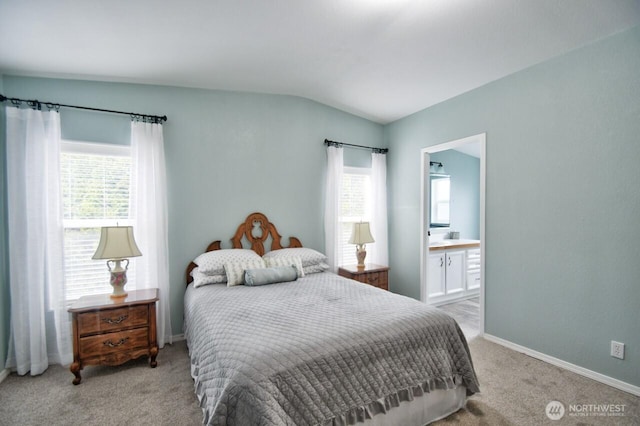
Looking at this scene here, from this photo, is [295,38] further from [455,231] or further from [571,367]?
[455,231]

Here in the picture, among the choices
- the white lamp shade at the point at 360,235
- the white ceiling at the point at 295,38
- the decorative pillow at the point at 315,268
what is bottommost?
the decorative pillow at the point at 315,268

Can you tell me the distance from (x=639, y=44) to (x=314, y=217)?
10.9 feet

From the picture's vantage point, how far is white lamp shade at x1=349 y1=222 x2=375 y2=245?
392cm

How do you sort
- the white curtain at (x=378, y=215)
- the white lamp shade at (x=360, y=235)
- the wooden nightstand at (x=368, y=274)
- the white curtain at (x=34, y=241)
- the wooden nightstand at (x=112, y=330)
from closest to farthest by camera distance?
the wooden nightstand at (x=112, y=330)
the white curtain at (x=34, y=241)
the wooden nightstand at (x=368, y=274)
the white lamp shade at (x=360, y=235)
the white curtain at (x=378, y=215)

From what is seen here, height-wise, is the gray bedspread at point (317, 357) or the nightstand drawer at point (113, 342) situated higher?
the gray bedspread at point (317, 357)

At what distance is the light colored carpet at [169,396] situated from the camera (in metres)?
2.00

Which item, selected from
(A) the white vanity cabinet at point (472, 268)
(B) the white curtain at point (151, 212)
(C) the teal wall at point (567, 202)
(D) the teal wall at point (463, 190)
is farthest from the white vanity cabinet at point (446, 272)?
(B) the white curtain at point (151, 212)

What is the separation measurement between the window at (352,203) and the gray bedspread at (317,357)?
1867mm

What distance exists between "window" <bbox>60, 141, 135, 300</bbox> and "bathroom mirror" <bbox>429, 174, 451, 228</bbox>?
14.4 feet

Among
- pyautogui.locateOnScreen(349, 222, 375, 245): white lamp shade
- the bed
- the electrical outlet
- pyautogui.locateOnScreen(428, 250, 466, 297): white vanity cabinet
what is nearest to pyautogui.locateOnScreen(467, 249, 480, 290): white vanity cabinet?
pyautogui.locateOnScreen(428, 250, 466, 297): white vanity cabinet

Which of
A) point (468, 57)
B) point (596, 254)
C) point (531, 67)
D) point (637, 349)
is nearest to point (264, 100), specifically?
point (468, 57)

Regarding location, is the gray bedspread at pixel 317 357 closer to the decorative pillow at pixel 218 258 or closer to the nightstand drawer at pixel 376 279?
the decorative pillow at pixel 218 258

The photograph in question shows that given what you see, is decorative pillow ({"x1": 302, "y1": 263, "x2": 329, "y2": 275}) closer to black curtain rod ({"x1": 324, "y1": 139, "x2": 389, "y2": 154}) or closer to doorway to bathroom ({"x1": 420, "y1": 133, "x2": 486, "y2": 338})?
doorway to bathroom ({"x1": 420, "y1": 133, "x2": 486, "y2": 338})

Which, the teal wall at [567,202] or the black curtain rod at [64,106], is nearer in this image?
the teal wall at [567,202]
